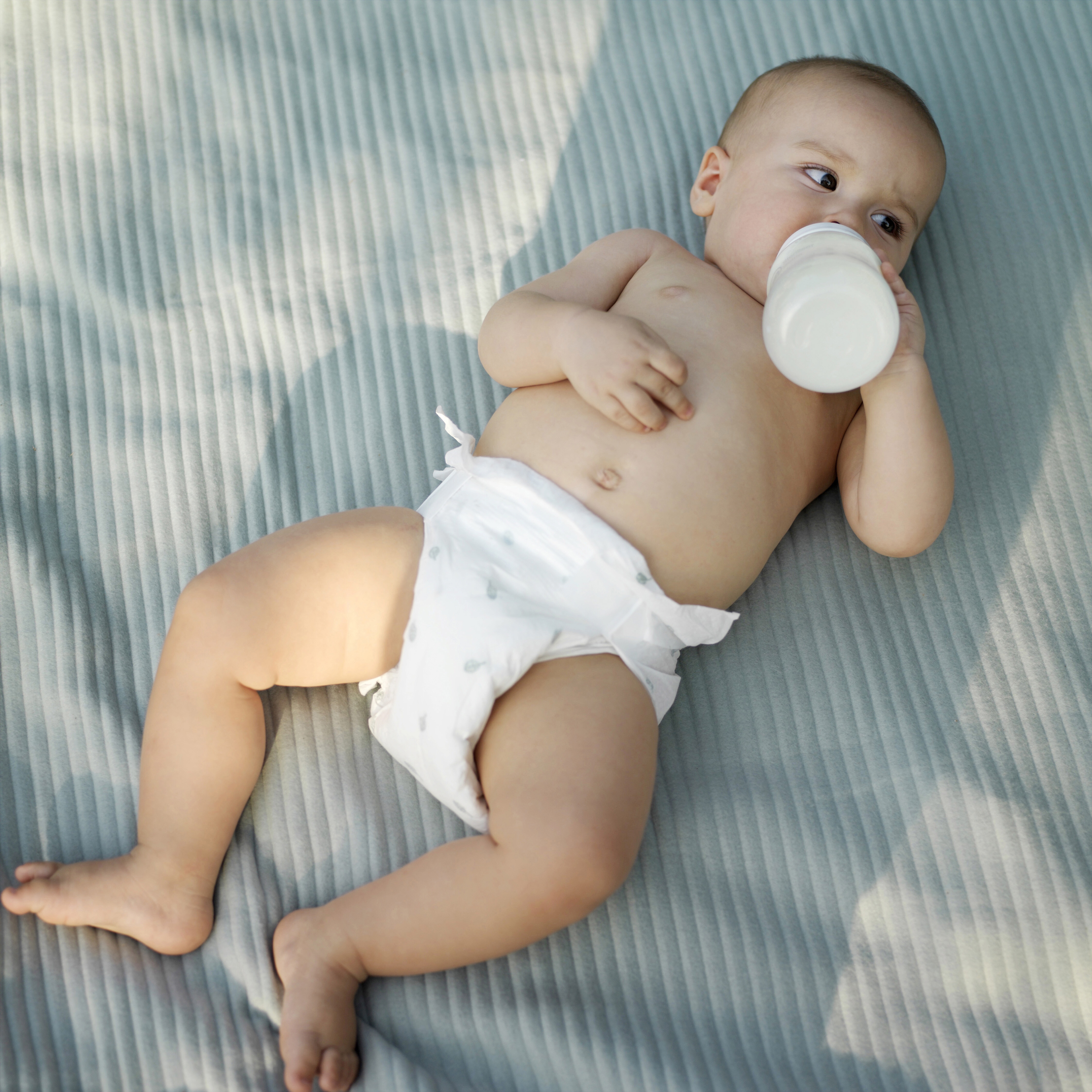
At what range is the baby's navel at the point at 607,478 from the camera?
1003mm

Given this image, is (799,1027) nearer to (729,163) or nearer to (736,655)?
(736,655)

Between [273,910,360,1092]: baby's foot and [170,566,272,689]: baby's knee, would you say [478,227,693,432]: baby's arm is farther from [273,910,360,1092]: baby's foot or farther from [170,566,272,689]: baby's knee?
[273,910,360,1092]: baby's foot

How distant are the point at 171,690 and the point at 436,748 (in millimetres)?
253

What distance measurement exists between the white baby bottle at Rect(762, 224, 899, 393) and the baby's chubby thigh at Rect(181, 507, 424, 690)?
411mm

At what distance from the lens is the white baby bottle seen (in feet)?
2.89

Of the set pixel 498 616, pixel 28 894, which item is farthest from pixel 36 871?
pixel 498 616

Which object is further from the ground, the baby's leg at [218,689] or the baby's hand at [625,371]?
the baby's hand at [625,371]

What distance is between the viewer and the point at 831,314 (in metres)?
0.89

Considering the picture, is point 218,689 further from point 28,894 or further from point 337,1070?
point 337,1070

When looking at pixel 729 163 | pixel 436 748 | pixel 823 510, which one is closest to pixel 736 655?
pixel 823 510

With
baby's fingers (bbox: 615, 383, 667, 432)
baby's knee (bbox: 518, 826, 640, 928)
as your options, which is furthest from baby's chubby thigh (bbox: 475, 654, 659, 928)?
baby's fingers (bbox: 615, 383, 667, 432)

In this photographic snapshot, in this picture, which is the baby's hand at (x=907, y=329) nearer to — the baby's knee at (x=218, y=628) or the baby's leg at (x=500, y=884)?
the baby's leg at (x=500, y=884)

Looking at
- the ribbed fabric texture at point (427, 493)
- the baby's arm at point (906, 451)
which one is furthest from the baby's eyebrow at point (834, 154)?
the ribbed fabric texture at point (427, 493)

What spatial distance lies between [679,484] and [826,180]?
0.42 metres
